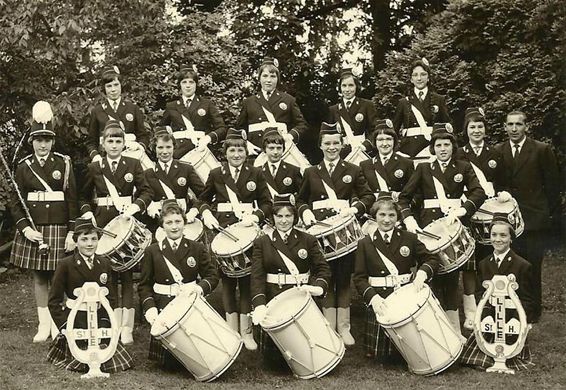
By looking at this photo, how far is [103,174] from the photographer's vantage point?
25.7ft

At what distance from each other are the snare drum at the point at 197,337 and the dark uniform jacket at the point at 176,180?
166 cm

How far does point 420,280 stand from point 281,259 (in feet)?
3.86

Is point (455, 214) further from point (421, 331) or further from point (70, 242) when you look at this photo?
point (70, 242)

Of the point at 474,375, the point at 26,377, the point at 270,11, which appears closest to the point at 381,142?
the point at 474,375

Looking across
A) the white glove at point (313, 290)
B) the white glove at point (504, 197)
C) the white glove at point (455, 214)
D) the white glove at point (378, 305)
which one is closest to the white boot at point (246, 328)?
the white glove at point (313, 290)

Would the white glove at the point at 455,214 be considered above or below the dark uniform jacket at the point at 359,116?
below

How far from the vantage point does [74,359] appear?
6852mm

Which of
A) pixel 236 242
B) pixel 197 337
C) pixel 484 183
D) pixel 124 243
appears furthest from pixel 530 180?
pixel 124 243

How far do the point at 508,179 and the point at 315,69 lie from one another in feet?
22.6

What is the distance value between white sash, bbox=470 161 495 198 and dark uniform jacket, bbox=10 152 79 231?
3844 mm

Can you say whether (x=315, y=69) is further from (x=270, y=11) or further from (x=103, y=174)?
(x=103, y=174)

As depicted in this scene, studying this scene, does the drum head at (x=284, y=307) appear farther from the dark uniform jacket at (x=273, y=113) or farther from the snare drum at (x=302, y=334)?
the dark uniform jacket at (x=273, y=113)

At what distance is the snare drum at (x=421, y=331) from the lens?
6.48 meters

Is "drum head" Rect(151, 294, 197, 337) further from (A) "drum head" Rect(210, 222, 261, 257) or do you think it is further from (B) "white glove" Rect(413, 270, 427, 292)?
(B) "white glove" Rect(413, 270, 427, 292)
